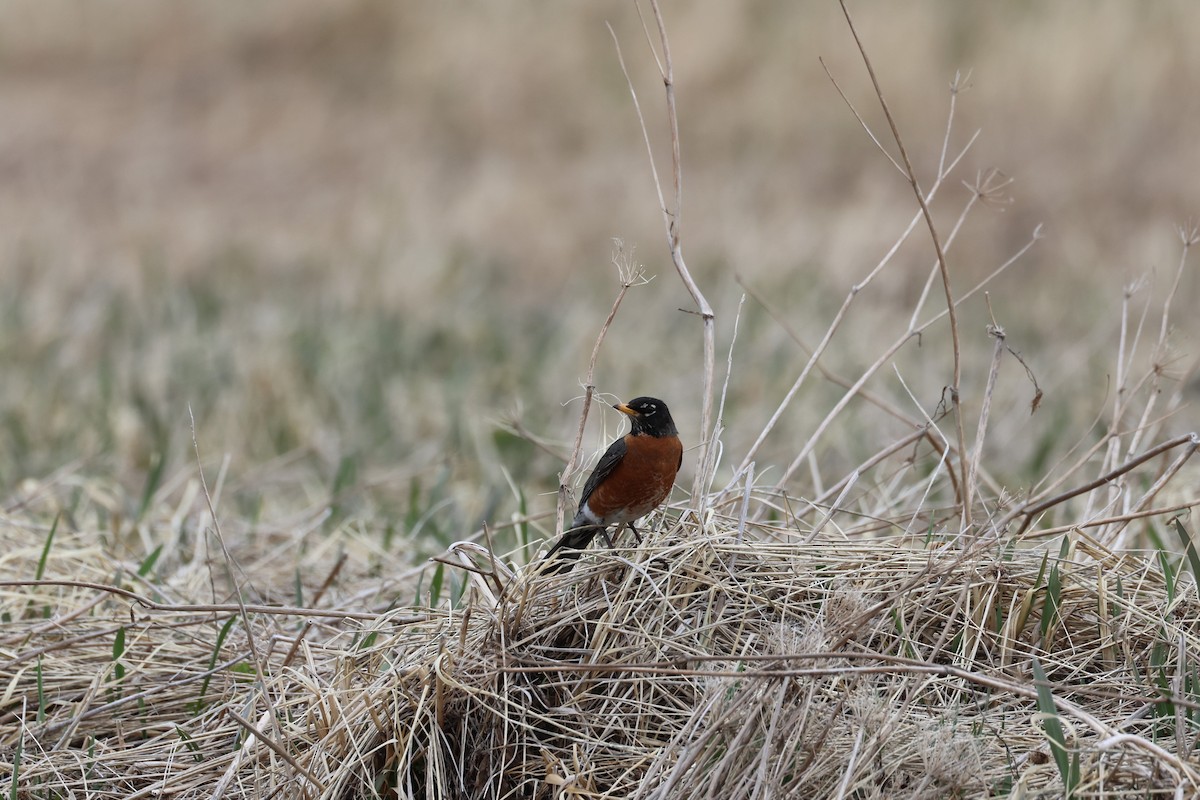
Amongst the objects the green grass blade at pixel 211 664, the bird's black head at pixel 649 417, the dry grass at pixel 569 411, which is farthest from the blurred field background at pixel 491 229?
the green grass blade at pixel 211 664

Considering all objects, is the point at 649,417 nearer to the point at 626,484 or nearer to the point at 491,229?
the point at 626,484

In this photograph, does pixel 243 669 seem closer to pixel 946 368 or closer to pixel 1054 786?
pixel 1054 786

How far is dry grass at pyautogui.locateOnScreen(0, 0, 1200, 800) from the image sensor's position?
7.10 ft

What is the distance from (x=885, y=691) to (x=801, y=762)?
0.25 metres

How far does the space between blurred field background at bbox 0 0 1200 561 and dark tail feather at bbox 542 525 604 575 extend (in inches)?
25.5

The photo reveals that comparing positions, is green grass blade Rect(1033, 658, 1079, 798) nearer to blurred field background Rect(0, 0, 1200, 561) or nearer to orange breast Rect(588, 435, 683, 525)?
orange breast Rect(588, 435, 683, 525)

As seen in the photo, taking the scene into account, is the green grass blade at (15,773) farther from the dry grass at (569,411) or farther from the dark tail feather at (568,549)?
the dark tail feather at (568,549)

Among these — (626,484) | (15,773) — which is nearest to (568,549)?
(626,484)

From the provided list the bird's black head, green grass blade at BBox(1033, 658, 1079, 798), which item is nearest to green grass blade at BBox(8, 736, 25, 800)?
the bird's black head

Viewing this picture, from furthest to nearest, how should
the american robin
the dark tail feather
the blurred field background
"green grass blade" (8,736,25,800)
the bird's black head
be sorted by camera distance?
1. the blurred field background
2. the bird's black head
3. the american robin
4. the dark tail feather
5. "green grass blade" (8,736,25,800)

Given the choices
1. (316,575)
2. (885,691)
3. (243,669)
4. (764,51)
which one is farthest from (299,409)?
(764,51)

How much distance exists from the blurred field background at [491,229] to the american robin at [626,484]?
2.20ft

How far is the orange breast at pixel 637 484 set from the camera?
8.21ft

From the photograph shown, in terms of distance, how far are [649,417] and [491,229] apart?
828 cm
